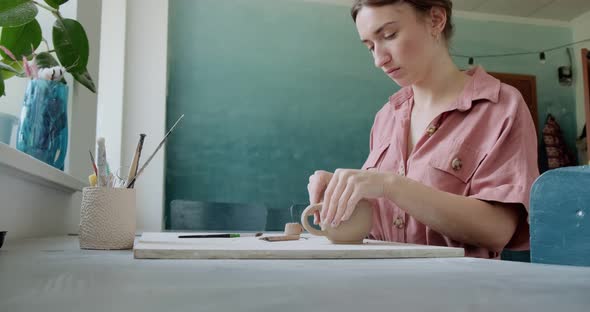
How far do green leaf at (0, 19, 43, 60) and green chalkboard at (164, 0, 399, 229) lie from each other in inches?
95.6

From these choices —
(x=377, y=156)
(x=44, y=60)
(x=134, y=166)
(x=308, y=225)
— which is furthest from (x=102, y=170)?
(x=377, y=156)

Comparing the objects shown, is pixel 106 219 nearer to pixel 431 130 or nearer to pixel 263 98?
pixel 431 130

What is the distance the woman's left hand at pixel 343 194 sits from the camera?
2.87ft

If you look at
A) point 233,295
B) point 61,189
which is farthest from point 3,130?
point 233,295

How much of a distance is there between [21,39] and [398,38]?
886mm

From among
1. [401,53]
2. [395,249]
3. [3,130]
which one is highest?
[401,53]

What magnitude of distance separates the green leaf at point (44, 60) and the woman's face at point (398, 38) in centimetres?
79

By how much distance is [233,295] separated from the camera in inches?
12.6

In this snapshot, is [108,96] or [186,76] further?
[186,76]

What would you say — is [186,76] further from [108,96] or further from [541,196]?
[541,196]

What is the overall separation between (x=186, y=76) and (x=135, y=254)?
10.6ft

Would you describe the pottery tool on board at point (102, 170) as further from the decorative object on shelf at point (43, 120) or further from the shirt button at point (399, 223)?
the shirt button at point (399, 223)

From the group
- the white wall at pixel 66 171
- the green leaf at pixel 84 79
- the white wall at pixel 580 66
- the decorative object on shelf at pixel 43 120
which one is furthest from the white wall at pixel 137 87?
the white wall at pixel 580 66

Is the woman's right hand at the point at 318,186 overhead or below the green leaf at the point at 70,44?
below
